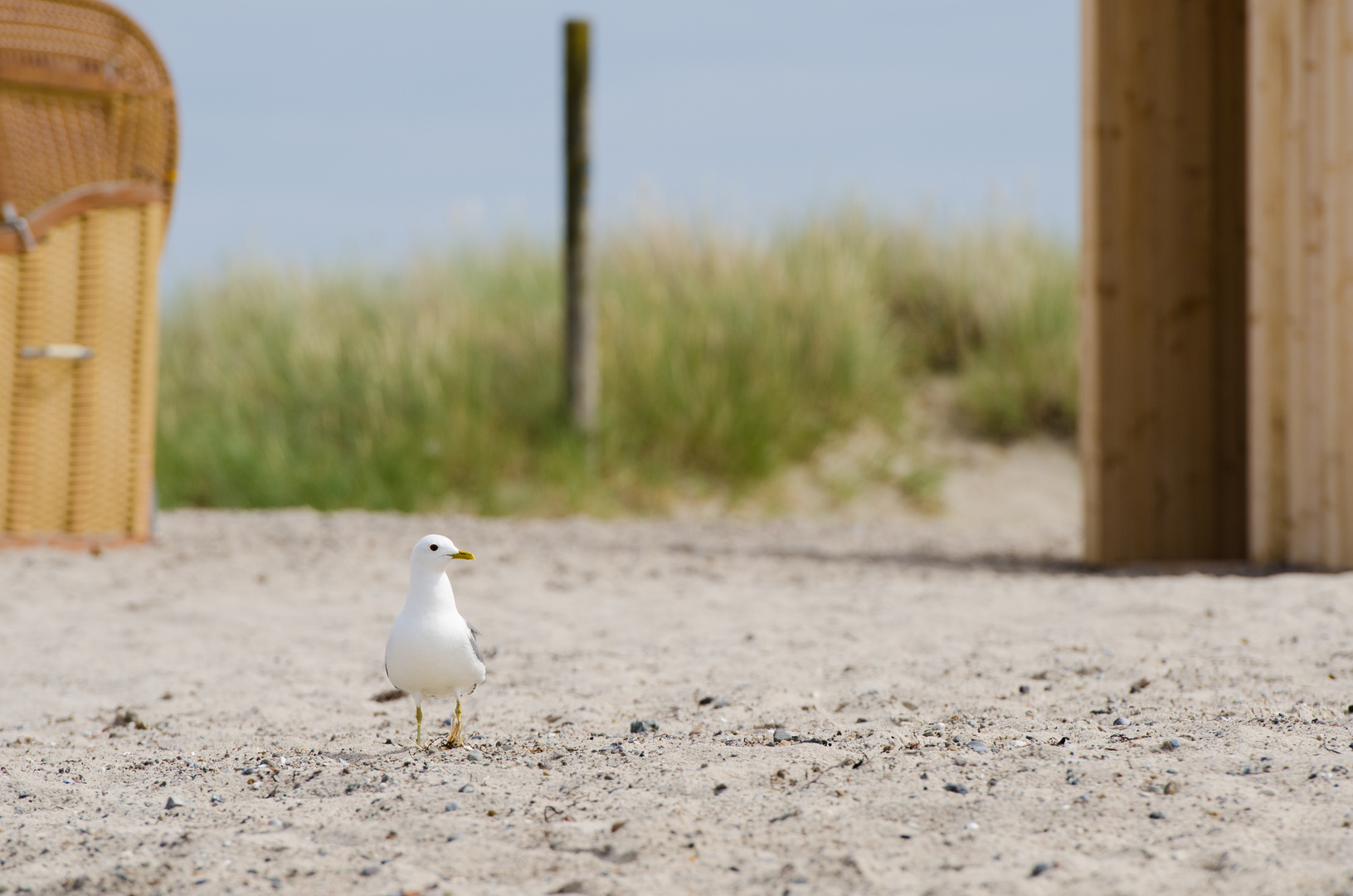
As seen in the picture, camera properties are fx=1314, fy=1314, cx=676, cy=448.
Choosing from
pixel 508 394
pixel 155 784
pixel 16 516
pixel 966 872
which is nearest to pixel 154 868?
pixel 155 784

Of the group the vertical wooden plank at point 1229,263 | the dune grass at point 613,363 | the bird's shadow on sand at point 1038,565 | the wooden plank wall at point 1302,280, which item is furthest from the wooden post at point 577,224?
the wooden plank wall at point 1302,280

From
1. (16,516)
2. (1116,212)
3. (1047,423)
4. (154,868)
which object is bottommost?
(154,868)

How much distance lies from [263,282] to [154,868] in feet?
34.0

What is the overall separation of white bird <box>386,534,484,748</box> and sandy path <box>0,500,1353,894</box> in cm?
19

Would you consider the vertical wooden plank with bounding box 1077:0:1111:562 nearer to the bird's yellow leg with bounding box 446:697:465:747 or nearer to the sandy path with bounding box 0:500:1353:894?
the sandy path with bounding box 0:500:1353:894

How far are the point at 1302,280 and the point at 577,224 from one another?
4899 mm

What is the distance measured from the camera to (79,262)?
20.0 feet

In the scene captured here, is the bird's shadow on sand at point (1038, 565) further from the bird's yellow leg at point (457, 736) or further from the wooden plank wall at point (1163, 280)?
the bird's yellow leg at point (457, 736)

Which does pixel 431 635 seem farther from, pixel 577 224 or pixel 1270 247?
pixel 577 224

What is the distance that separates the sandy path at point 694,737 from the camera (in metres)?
2.15

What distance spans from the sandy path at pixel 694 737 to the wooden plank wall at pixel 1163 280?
3.31ft

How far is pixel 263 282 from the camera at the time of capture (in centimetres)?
1190

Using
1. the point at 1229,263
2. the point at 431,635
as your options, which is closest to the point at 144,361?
the point at 431,635

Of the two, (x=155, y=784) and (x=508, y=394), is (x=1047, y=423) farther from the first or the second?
(x=155, y=784)
